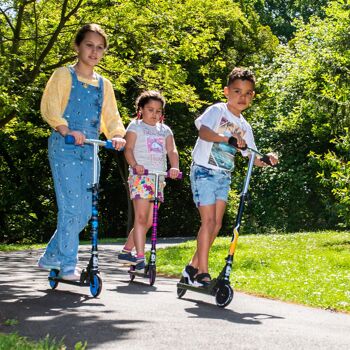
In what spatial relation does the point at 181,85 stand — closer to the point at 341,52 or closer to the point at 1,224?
the point at 341,52

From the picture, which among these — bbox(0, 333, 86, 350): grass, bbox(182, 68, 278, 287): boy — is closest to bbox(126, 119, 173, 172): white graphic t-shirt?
bbox(182, 68, 278, 287): boy

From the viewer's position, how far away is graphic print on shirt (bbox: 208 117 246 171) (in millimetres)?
7223

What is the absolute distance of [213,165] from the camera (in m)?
7.22

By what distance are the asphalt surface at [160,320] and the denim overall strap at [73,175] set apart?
0.40 metres

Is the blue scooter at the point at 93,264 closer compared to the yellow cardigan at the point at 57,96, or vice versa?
the blue scooter at the point at 93,264

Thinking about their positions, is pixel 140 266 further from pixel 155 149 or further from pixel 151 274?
pixel 155 149

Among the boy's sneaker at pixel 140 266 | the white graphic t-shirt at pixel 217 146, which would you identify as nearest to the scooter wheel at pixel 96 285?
the white graphic t-shirt at pixel 217 146

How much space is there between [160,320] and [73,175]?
5.69 feet

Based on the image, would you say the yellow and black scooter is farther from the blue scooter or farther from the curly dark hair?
the blue scooter

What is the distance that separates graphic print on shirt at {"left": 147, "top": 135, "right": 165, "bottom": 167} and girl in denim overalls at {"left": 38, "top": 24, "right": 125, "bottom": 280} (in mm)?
1403

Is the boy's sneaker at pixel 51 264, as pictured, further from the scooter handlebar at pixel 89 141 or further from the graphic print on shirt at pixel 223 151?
the graphic print on shirt at pixel 223 151

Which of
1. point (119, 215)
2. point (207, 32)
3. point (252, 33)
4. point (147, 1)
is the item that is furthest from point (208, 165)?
point (252, 33)

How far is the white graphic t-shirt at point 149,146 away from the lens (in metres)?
8.45

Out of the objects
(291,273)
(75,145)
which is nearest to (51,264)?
(75,145)
